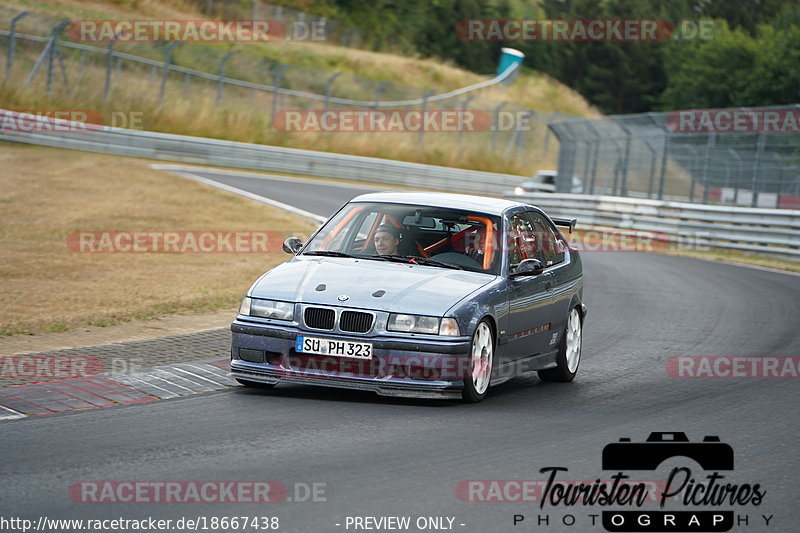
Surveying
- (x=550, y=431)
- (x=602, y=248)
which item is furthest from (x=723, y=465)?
(x=602, y=248)

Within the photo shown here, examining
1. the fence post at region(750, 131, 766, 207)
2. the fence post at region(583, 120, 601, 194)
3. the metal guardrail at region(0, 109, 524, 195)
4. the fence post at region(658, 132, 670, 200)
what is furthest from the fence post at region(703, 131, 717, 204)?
the metal guardrail at region(0, 109, 524, 195)

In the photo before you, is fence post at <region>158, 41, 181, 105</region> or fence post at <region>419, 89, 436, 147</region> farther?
fence post at <region>419, 89, 436, 147</region>

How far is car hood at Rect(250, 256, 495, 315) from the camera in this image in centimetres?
797

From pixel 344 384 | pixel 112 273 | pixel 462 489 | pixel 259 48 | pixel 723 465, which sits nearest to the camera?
pixel 462 489

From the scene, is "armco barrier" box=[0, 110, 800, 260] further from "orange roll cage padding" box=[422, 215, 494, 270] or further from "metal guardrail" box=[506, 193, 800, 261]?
"orange roll cage padding" box=[422, 215, 494, 270]

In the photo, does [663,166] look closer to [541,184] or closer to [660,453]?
[541,184]

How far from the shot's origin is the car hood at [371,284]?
797 cm

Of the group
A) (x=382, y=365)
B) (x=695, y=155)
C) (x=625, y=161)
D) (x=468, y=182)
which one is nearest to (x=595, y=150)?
(x=625, y=161)

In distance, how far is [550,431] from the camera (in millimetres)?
7484

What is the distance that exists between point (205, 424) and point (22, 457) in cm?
133

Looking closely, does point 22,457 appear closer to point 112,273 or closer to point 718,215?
point 112,273

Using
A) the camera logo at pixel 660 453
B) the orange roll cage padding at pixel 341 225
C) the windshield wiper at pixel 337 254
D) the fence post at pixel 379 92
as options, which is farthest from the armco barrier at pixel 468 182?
the camera logo at pixel 660 453

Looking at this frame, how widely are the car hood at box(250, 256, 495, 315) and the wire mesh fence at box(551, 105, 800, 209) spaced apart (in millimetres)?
16316

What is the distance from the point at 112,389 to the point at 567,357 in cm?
375
